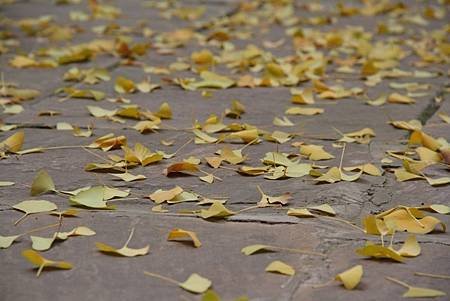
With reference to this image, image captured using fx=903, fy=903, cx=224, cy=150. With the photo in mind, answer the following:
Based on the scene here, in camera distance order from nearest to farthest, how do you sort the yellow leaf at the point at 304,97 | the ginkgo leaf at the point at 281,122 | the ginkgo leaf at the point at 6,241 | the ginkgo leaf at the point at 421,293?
the ginkgo leaf at the point at 421,293, the ginkgo leaf at the point at 6,241, the ginkgo leaf at the point at 281,122, the yellow leaf at the point at 304,97

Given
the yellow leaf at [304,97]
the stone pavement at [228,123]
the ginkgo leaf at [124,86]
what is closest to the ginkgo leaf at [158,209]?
the stone pavement at [228,123]

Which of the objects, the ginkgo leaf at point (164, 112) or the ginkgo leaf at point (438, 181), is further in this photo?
the ginkgo leaf at point (164, 112)

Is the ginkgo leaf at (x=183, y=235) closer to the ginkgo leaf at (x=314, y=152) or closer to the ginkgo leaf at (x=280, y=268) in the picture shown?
the ginkgo leaf at (x=280, y=268)

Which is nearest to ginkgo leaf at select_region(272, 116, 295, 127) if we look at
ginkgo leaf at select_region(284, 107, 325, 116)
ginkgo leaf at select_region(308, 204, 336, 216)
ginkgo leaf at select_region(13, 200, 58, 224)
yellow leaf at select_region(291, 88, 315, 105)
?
ginkgo leaf at select_region(284, 107, 325, 116)

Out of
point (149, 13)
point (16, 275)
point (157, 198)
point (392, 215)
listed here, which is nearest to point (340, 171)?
point (392, 215)

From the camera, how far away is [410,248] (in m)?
1.56

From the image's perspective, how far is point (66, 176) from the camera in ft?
6.73

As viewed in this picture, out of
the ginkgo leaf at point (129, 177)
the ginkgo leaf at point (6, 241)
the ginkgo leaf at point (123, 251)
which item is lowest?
the ginkgo leaf at point (129, 177)

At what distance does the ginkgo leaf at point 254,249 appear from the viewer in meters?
1.56

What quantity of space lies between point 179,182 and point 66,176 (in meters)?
0.26

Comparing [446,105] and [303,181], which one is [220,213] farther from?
[446,105]

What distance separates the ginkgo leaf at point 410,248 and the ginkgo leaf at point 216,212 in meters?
0.36

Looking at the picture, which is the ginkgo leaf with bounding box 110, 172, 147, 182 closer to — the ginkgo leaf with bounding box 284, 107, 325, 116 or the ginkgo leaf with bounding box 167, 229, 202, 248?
the ginkgo leaf with bounding box 167, 229, 202, 248

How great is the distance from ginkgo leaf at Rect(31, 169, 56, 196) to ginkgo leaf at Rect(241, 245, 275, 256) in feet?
1.74
